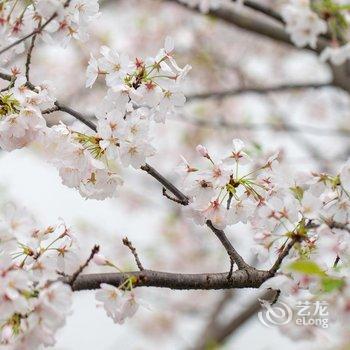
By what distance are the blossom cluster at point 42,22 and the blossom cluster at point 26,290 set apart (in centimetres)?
53

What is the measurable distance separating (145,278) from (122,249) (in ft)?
26.7

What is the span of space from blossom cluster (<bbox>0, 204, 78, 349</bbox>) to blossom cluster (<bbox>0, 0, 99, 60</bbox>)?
53cm

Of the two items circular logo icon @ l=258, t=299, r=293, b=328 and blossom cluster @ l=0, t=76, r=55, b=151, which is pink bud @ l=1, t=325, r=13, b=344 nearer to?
blossom cluster @ l=0, t=76, r=55, b=151

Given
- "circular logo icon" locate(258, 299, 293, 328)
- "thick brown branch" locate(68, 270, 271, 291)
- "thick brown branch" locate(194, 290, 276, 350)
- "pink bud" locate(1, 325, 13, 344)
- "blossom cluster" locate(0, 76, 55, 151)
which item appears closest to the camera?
"pink bud" locate(1, 325, 13, 344)

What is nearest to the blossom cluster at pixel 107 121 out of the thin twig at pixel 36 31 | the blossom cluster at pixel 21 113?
the blossom cluster at pixel 21 113

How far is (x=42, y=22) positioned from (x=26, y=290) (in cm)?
82

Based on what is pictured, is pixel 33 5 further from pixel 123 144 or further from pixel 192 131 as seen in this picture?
pixel 192 131

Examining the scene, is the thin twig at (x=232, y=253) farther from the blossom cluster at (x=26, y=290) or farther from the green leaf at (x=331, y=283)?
the blossom cluster at (x=26, y=290)

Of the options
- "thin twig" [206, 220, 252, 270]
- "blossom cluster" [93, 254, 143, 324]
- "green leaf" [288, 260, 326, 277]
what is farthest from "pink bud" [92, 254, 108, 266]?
"green leaf" [288, 260, 326, 277]

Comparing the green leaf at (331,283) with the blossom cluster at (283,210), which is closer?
the green leaf at (331,283)

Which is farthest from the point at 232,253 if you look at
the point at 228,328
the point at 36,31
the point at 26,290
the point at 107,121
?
the point at 228,328

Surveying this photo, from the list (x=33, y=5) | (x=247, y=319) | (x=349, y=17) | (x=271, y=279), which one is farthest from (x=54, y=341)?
(x=247, y=319)

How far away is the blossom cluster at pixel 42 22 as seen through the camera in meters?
1.82

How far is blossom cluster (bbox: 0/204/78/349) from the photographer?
1.41 metres
